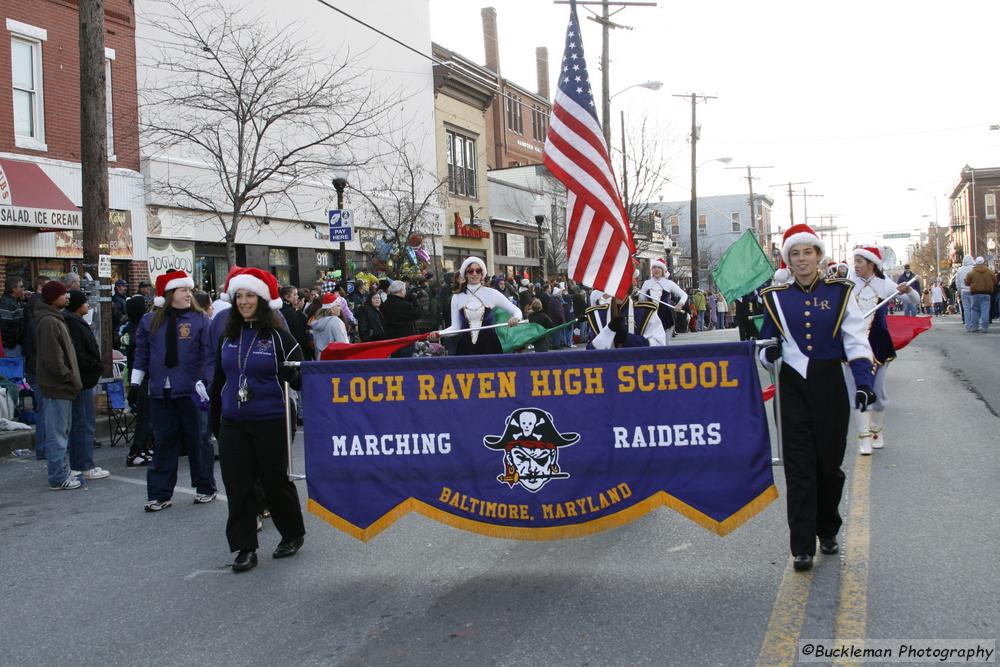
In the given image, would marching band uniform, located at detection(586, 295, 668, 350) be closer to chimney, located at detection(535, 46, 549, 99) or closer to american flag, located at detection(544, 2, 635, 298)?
american flag, located at detection(544, 2, 635, 298)

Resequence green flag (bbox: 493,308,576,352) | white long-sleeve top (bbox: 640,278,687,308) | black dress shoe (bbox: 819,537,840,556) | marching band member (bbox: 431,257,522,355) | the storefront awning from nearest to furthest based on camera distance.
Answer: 1. black dress shoe (bbox: 819,537,840,556)
2. green flag (bbox: 493,308,576,352)
3. marching band member (bbox: 431,257,522,355)
4. white long-sleeve top (bbox: 640,278,687,308)
5. the storefront awning

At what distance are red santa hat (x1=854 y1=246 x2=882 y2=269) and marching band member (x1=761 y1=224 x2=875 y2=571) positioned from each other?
449cm

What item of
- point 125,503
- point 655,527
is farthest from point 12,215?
point 655,527

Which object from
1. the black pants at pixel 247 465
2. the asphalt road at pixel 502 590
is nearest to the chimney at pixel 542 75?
the asphalt road at pixel 502 590

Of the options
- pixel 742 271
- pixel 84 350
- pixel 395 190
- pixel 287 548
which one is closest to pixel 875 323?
pixel 742 271

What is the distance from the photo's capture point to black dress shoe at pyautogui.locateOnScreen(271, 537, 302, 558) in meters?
6.39

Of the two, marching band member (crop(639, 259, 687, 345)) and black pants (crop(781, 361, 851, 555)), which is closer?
black pants (crop(781, 361, 851, 555))

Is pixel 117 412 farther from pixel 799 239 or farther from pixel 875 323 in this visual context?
pixel 799 239

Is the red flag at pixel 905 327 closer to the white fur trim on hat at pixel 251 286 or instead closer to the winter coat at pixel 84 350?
the white fur trim on hat at pixel 251 286

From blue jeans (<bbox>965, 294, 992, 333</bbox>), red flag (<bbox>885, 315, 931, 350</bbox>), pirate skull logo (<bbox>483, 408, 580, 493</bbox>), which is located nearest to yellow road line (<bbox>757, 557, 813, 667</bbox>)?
pirate skull logo (<bbox>483, 408, 580, 493</bbox>)

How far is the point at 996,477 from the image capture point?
774 centimetres

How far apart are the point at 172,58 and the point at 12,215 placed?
636 cm

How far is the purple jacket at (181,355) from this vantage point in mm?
8031

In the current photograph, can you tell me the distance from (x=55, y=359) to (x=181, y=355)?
173 cm
